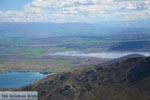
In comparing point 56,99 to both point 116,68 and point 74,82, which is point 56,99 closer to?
point 74,82

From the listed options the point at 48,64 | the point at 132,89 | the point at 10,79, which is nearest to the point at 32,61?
the point at 48,64

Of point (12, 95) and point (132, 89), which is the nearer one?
point (12, 95)

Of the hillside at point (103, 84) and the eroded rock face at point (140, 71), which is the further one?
the eroded rock face at point (140, 71)

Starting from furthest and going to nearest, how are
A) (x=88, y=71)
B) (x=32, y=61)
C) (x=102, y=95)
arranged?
(x=32, y=61) < (x=88, y=71) < (x=102, y=95)

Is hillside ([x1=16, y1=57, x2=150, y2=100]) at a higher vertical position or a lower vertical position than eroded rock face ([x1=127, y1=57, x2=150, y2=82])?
lower

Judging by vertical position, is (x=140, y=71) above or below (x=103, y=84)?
above

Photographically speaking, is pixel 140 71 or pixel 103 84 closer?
pixel 103 84

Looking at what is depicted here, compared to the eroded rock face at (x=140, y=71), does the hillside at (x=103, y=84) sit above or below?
below

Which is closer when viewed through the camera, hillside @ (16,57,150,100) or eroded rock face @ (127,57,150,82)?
hillside @ (16,57,150,100)
